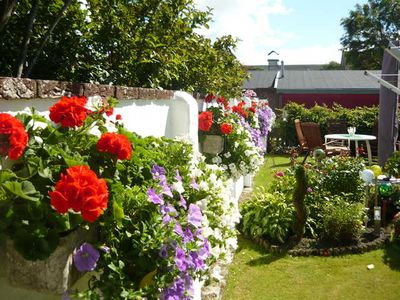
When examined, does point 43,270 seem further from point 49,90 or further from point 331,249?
point 331,249

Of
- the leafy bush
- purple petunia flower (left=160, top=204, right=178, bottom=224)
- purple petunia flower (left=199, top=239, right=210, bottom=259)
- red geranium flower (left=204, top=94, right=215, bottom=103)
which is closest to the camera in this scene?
purple petunia flower (left=160, top=204, right=178, bottom=224)

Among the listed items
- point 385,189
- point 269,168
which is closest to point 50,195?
point 385,189

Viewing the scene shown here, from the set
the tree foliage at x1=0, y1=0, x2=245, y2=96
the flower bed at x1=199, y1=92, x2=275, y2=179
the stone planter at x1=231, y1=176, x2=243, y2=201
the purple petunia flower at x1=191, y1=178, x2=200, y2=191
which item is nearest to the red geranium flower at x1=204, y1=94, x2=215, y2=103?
the flower bed at x1=199, y1=92, x2=275, y2=179

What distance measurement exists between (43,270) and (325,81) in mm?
21158

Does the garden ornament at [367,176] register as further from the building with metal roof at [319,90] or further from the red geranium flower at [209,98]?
the building with metal roof at [319,90]

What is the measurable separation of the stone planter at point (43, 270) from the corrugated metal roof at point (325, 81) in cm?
1872

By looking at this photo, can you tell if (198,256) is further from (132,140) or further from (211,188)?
(211,188)

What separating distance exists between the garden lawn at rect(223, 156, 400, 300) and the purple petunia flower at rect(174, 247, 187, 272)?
2149mm

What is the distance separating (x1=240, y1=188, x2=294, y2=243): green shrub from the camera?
16.7 ft

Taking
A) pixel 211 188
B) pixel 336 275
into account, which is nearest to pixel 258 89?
pixel 336 275

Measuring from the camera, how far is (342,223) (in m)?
4.90

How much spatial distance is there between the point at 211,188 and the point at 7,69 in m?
2.33

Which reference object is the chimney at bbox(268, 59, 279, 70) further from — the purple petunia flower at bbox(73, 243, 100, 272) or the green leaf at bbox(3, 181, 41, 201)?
the green leaf at bbox(3, 181, 41, 201)

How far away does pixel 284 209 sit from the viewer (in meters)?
5.24
